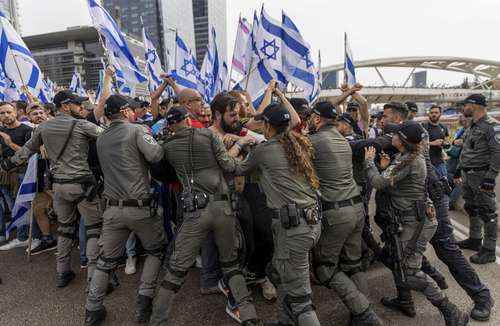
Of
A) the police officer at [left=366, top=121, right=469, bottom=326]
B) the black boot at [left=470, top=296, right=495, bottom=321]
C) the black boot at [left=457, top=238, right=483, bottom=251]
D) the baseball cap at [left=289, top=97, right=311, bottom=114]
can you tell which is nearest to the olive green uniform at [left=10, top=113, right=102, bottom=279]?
the baseball cap at [left=289, top=97, right=311, bottom=114]

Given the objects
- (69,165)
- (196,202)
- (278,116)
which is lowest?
(196,202)

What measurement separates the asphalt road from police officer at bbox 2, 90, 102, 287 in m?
0.49

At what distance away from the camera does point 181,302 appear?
3.48 metres

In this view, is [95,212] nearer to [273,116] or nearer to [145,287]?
[145,287]

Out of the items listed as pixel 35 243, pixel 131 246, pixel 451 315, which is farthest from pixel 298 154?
pixel 35 243

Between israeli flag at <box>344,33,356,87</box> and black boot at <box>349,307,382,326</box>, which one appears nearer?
black boot at <box>349,307,382,326</box>

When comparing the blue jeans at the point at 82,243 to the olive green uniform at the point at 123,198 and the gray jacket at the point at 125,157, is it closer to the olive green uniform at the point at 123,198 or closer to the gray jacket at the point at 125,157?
the olive green uniform at the point at 123,198

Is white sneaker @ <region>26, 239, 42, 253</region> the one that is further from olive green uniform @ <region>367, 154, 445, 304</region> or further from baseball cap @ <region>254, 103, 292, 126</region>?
olive green uniform @ <region>367, 154, 445, 304</region>

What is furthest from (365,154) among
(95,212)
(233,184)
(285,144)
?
(95,212)

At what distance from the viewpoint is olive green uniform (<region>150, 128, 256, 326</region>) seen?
2.78 m

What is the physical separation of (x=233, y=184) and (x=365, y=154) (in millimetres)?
1403

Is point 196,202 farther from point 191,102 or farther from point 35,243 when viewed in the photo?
point 35,243

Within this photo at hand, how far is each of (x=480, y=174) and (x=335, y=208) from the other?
2893mm

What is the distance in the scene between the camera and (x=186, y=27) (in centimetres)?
7038
